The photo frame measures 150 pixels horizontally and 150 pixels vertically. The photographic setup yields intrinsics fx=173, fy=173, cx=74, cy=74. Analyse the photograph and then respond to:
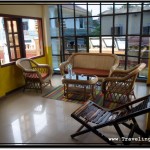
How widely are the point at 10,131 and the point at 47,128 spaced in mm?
541

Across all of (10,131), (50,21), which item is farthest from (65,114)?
(50,21)

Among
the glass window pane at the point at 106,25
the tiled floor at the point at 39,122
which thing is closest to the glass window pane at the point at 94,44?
the glass window pane at the point at 106,25

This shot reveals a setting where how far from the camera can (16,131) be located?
2.54 meters

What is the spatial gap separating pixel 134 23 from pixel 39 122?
3.37 metres

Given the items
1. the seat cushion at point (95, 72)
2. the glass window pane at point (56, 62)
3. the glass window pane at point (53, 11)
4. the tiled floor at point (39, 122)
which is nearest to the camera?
the tiled floor at point (39, 122)

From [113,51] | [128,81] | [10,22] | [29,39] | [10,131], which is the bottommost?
[10,131]

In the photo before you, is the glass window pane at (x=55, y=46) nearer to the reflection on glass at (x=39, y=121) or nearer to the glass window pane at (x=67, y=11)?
the glass window pane at (x=67, y=11)

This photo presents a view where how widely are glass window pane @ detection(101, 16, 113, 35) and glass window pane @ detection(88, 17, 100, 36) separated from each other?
0.46 ft

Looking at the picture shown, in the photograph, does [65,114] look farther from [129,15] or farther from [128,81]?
[129,15]

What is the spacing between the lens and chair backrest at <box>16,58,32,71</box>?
402 centimetres

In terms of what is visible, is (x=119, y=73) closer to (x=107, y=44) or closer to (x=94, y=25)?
(x=107, y=44)

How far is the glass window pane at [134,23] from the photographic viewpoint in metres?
4.35

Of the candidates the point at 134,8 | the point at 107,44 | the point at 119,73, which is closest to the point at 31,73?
the point at 119,73

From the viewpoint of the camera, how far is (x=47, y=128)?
260 cm
